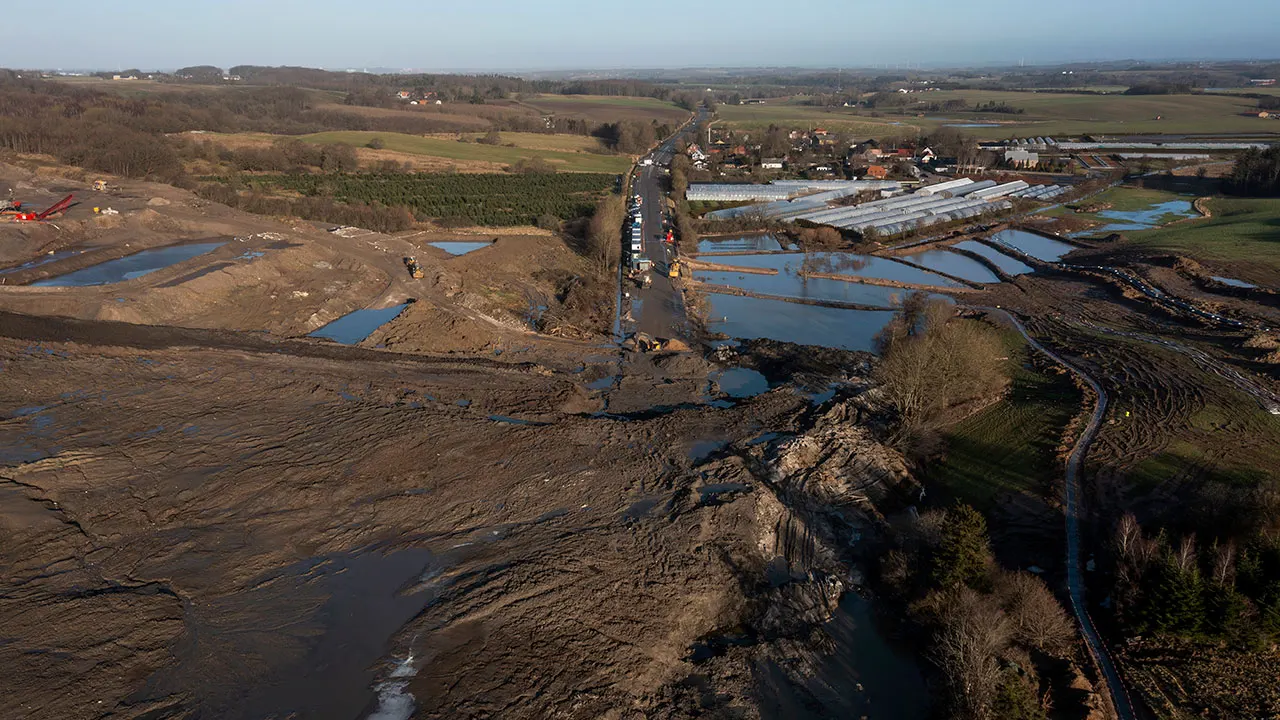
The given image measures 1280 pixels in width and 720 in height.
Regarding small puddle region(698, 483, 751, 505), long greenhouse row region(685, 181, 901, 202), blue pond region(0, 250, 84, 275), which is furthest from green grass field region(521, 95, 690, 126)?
small puddle region(698, 483, 751, 505)

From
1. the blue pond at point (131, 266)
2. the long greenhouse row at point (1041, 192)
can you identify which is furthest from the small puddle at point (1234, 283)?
the blue pond at point (131, 266)

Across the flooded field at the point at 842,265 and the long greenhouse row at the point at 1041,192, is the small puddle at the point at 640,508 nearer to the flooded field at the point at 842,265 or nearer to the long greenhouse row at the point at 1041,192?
the flooded field at the point at 842,265

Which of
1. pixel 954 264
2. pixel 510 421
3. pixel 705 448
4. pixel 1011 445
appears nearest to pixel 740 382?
pixel 705 448

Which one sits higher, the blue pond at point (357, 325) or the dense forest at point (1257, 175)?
the dense forest at point (1257, 175)

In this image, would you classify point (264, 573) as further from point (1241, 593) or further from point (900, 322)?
point (900, 322)

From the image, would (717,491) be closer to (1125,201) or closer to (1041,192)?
(1041,192)
